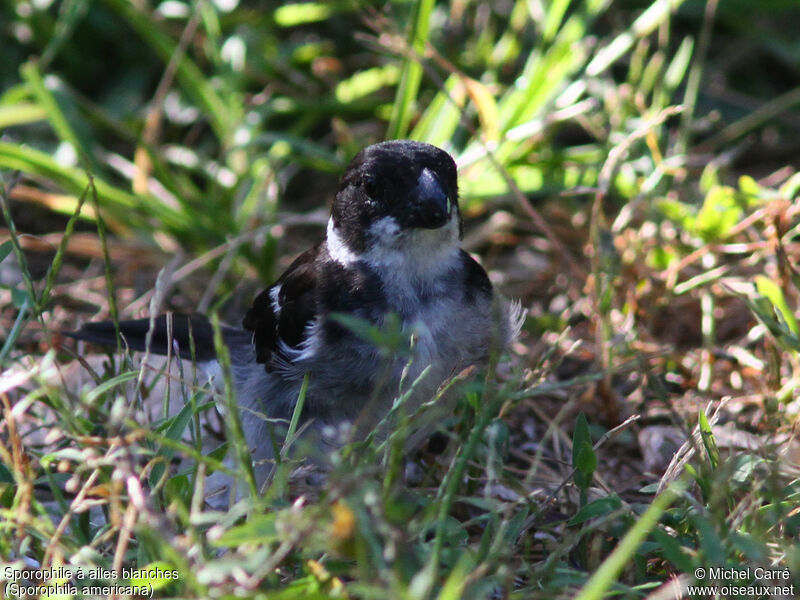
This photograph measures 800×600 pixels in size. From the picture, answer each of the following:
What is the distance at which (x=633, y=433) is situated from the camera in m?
2.92

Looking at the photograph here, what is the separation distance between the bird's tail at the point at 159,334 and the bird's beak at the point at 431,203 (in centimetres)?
88

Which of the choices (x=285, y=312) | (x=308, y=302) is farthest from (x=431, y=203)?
(x=285, y=312)

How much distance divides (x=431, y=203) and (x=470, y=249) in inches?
54.4

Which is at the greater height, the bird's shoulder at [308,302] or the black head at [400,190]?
the black head at [400,190]

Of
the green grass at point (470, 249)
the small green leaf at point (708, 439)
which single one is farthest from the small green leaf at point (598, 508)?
the small green leaf at point (708, 439)

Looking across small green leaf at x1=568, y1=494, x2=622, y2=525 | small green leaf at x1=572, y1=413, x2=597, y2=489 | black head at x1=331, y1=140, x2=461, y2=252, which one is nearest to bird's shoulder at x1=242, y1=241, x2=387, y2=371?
black head at x1=331, y1=140, x2=461, y2=252

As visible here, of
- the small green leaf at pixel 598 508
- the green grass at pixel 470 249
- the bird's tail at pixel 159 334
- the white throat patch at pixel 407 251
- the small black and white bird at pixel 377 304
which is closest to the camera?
the green grass at pixel 470 249

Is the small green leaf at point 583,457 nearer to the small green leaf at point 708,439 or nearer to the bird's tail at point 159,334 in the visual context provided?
the small green leaf at point 708,439

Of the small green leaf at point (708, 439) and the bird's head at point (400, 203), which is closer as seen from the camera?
the small green leaf at point (708, 439)

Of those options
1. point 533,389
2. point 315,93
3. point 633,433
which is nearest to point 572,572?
point 533,389

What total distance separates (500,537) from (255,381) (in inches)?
50.8

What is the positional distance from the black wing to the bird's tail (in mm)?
223

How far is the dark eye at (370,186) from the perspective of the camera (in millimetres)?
2605

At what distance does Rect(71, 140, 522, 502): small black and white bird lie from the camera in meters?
2.45
